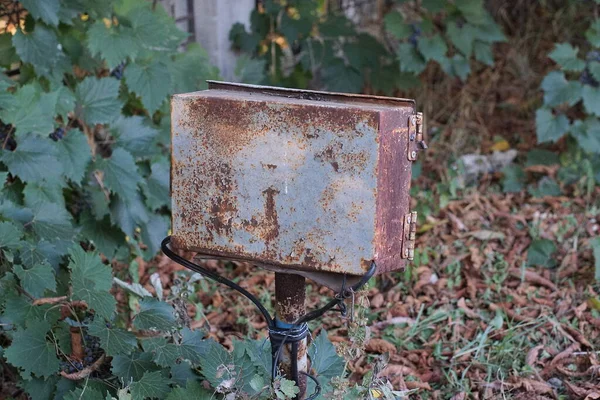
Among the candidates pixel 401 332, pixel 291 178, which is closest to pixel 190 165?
pixel 291 178

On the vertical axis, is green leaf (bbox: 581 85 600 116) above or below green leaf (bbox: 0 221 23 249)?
above

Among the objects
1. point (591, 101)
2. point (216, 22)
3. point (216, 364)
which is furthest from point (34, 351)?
point (591, 101)

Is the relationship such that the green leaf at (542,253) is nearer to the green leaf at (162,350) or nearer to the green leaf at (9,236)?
the green leaf at (162,350)

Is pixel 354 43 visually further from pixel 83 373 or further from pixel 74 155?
pixel 83 373

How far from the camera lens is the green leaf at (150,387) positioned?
183 cm

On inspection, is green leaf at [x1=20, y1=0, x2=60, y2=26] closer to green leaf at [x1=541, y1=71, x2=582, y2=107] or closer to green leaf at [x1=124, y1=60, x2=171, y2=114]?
green leaf at [x1=124, y1=60, x2=171, y2=114]

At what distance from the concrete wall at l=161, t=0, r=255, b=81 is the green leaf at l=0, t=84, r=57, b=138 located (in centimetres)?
149

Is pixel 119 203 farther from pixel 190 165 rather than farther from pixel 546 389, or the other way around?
pixel 546 389

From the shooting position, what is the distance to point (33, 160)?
2430 mm

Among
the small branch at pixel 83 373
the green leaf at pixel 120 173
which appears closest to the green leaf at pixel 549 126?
the green leaf at pixel 120 173

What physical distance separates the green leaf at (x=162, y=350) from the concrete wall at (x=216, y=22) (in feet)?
7.38

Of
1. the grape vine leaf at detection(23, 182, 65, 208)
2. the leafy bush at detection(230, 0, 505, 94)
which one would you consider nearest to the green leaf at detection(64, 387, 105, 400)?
the grape vine leaf at detection(23, 182, 65, 208)

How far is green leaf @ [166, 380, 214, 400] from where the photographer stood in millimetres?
1802

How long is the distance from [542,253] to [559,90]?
3.49ft
